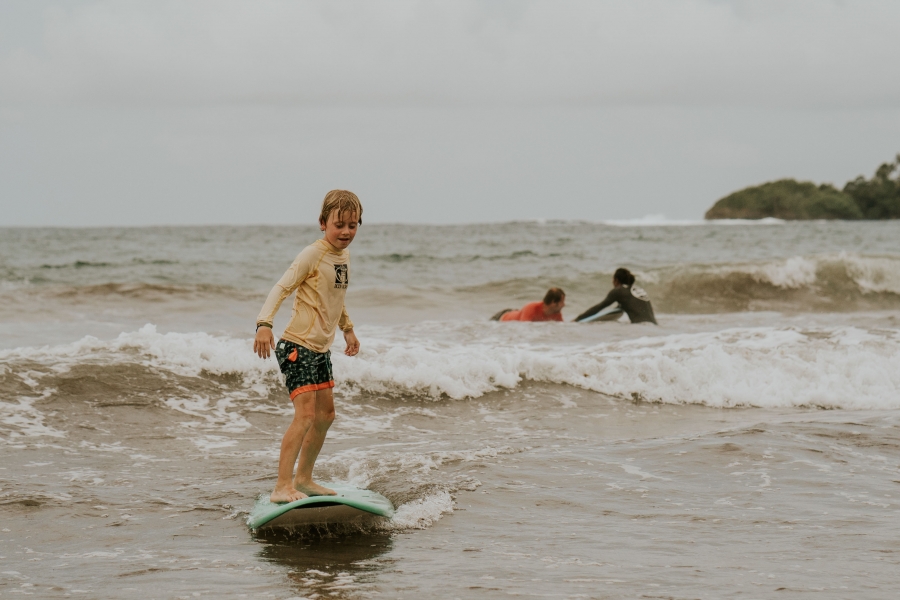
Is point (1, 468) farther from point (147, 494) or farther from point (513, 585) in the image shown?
point (513, 585)

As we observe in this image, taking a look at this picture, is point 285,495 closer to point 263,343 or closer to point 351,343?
point 263,343

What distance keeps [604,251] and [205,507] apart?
110ft

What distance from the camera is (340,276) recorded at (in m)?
5.03

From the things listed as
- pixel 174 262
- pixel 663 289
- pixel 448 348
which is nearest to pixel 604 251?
pixel 663 289

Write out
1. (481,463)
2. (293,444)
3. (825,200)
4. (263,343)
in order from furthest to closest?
(825,200)
(481,463)
(293,444)
(263,343)

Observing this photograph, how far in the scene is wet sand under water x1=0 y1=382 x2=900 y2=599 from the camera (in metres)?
4.05

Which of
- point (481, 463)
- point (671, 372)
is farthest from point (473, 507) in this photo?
point (671, 372)

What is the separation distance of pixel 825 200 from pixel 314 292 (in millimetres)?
112021

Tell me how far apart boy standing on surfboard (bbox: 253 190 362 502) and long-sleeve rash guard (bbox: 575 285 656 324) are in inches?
385

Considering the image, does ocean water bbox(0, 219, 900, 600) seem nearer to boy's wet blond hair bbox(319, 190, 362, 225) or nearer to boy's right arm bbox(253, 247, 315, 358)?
boy's right arm bbox(253, 247, 315, 358)

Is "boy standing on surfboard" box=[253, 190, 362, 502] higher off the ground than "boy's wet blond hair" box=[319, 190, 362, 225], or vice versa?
"boy's wet blond hair" box=[319, 190, 362, 225]

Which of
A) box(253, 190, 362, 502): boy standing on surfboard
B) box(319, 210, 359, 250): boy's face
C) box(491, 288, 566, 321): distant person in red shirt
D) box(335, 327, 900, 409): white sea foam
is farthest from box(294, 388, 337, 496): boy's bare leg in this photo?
box(491, 288, 566, 321): distant person in red shirt

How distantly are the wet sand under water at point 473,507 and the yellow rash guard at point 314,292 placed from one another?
3.64 feet

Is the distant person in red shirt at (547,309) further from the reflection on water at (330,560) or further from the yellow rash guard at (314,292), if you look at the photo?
the reflection on water at (330,560)
